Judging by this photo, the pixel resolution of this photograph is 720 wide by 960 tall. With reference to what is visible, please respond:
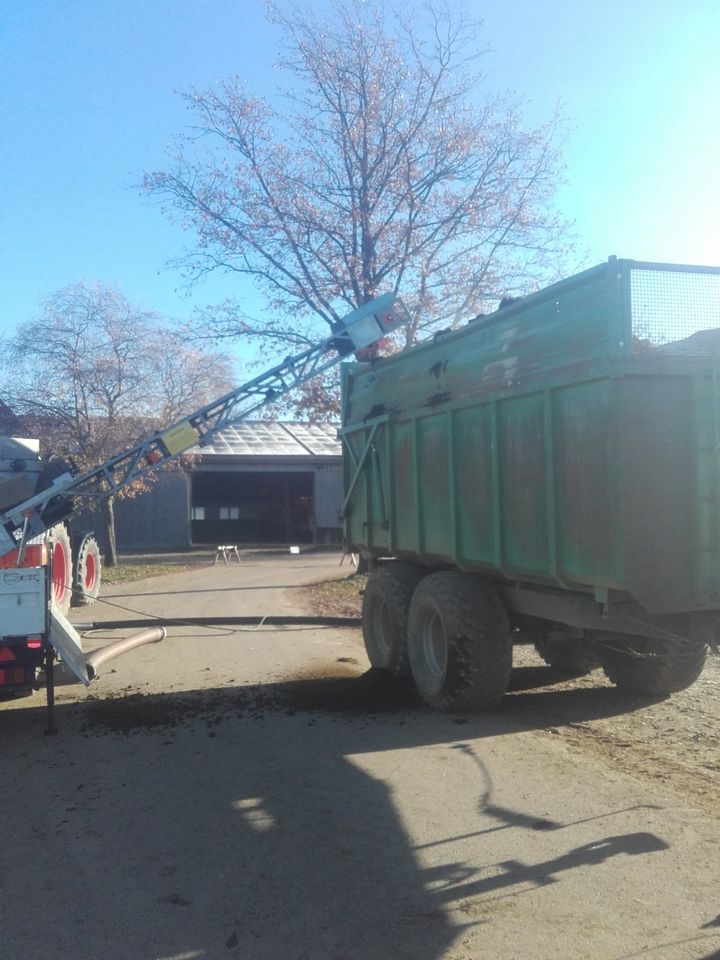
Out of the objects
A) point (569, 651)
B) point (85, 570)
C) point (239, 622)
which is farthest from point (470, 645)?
point (85, 570)

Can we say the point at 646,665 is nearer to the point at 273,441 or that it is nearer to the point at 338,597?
the point at 338,597

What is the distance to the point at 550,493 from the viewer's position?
6254mm

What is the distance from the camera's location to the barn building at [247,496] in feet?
101

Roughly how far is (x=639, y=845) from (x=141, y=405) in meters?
19.3

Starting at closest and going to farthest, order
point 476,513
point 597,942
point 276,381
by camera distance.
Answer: point 597,942 → point 476,513 → point 276,381

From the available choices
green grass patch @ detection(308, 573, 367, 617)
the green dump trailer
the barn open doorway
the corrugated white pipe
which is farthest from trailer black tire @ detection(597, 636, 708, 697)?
the barn open doorway

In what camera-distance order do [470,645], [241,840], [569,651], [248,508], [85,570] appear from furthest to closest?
[248,508]
[85,570]
[569,651]
[470,645]
[241,840]

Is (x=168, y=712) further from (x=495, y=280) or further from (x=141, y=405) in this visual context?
(x=141, y=405)

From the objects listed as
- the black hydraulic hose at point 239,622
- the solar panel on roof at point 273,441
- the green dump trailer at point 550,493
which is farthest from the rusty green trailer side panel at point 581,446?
the solar panel on roof at point 273,441

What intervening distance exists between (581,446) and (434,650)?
290 cm

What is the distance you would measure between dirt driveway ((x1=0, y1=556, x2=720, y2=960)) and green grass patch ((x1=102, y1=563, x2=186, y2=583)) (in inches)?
502

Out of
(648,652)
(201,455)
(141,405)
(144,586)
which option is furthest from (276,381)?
(201,455)

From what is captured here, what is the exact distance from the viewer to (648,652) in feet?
22.6

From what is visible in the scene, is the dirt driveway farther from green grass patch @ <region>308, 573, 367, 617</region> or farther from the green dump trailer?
green grass patch @ <region>308, 573, 367, 617</region>
